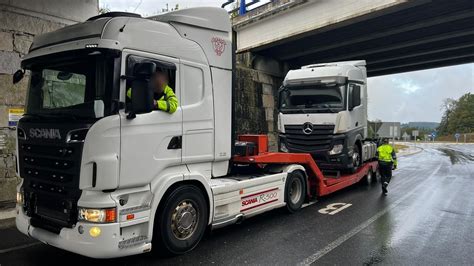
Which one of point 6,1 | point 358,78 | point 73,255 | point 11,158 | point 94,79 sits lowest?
point 73,255

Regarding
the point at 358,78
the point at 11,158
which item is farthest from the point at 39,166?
the point at 358,78

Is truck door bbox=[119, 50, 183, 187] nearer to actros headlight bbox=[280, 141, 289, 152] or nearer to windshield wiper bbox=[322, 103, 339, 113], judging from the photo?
windshield wiper bbox=[322, 103, 339, 113]

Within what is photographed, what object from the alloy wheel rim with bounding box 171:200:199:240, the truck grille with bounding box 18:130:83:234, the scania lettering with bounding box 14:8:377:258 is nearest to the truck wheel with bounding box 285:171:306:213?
the scania lettering with bounding box 14:8:377:258

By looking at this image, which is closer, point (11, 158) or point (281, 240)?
point (281, 240)

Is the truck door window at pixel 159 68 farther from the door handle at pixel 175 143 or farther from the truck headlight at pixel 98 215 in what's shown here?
the truck headlight at pixel 98 215

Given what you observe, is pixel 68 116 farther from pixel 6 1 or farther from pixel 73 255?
pixel 6 1

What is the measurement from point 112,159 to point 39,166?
42.3 inches

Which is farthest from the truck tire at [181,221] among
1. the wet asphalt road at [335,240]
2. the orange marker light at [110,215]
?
the orange marker light at [110,215]

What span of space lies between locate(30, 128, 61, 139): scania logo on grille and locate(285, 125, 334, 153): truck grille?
666 centimetres

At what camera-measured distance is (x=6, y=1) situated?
7812 mm

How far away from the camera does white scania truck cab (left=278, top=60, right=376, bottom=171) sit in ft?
30.7

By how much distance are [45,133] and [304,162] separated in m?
5.01

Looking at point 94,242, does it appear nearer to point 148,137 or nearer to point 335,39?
point 148,137

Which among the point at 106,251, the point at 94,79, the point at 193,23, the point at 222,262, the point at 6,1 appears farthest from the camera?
the point at 6,1
